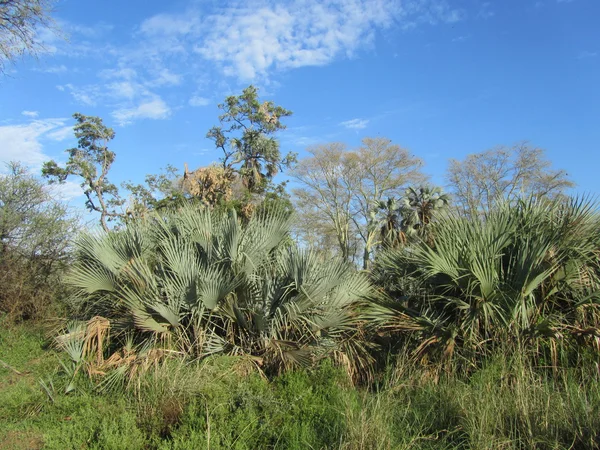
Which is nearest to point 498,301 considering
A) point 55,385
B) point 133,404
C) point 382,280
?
point 382,280

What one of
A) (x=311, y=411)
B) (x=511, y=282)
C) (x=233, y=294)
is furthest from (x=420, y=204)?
(x=311, y=411)

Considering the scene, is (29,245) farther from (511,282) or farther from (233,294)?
(511,282)

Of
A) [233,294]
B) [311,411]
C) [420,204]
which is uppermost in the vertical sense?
[420,204]

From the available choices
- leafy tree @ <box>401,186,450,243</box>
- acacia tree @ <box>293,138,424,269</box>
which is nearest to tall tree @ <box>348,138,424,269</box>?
acacia tree @ <box>293,138,424,269</box>

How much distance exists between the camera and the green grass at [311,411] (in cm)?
420

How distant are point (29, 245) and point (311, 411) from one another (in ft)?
32.2

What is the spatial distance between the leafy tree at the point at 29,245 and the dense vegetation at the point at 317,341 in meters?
1.28

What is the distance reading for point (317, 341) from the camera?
7.14 meters

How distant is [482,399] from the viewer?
4.60m

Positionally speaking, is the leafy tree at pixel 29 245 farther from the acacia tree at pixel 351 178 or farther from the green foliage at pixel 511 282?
the acacia tree at pixel 351 178

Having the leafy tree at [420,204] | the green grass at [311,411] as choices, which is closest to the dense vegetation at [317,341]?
the green grass at [311,411]

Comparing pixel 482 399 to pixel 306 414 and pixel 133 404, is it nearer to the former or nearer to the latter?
pixel 306 414

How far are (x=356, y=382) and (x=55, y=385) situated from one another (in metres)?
4.38

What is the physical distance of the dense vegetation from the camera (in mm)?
4754
